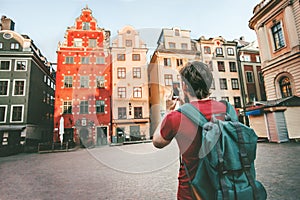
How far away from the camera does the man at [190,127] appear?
Answer: 133 cm

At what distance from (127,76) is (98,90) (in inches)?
177

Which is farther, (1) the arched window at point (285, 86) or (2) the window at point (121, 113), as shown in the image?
(2) the window at point (121, 113)

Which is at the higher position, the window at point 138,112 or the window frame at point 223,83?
the window frame at point 223,83

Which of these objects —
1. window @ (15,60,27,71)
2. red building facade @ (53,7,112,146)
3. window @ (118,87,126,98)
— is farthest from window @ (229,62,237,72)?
window @ (15,60,27,71)

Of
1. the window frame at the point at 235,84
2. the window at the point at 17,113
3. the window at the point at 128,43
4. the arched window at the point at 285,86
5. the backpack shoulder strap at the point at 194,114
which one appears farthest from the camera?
the window frame at the point at 235,84

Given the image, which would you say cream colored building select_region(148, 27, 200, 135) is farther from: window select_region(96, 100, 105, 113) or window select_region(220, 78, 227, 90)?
window select_region(96, 100, 105, 113)

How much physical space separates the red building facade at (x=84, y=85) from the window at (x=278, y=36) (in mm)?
18975

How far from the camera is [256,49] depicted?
2873cm

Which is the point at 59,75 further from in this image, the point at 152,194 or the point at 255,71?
the point at 255,71

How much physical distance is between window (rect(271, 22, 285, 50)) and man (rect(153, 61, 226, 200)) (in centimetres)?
1936

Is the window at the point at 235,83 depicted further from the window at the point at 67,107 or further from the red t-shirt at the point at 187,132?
the red t-shirt at the point at 187,132

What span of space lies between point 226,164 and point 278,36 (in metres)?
20.5

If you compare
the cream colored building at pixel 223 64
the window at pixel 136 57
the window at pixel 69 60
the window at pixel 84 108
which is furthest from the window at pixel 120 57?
the cream colored building at pixel 223 64

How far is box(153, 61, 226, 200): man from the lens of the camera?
52.4 inches
